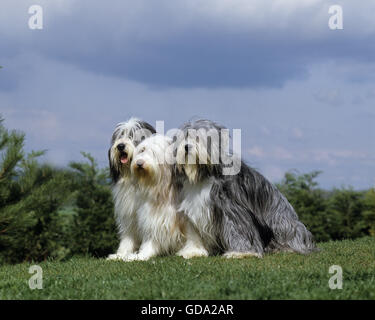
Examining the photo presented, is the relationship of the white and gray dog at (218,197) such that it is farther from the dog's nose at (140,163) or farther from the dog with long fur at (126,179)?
the dog with long fur at (126,179)

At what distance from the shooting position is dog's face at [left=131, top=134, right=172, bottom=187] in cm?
689

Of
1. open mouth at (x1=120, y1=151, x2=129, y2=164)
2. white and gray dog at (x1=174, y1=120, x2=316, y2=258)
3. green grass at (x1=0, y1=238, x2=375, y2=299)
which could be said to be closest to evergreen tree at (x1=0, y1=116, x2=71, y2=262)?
green grass at (x1=0, y1=238, x2=375, y2=299)

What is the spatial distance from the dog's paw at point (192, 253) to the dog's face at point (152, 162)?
3.17 ft

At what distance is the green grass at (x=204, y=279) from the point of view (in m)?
4.78

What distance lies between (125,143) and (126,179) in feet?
1.83

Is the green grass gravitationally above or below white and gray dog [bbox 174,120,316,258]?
below

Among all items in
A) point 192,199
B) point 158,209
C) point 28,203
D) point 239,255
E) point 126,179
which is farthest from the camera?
point 28,203

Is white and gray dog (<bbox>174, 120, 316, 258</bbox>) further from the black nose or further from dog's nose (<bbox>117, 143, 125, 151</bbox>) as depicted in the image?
dog's nose (<bbox>117, 143, 125, 151</bbox>)

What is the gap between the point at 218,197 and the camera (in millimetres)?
7035

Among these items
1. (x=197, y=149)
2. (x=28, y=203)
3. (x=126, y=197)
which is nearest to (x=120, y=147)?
(x=126, y=197)

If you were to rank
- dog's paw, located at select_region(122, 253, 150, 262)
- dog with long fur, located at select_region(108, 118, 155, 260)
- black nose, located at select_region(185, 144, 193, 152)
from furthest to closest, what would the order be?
dog with long fur, located at select_region(108, 118, 155, 260) < dog's paw, located at select_region(122, 253, 150, 262) < black nose, located at select_region(185, 144, 193, 152)

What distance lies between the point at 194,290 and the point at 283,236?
304cm

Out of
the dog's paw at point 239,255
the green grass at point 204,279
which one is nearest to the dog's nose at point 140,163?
the green grass at point 204,279

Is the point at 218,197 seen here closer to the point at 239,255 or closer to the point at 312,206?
the point at 239,255
